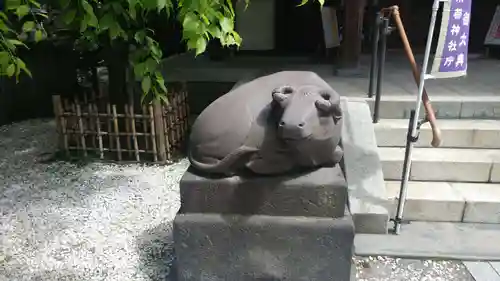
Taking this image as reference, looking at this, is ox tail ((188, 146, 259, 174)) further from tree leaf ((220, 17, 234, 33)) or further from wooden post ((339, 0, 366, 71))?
wooden post ((339, 0, 366, 71))

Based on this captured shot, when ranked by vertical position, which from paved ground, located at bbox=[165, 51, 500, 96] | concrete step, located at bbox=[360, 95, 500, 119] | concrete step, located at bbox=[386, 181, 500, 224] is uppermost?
paved ground, located at bbox=[165, 51, 500, 96]

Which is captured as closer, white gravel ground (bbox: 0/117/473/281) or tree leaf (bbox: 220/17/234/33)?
tree leaf (bbox: 220/17/234/33)

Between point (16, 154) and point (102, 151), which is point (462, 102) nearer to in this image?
point (102, 151)

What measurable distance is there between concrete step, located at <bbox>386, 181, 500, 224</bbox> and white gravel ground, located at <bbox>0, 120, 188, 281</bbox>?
188 cm

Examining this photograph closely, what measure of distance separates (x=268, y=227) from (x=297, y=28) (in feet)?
19.8

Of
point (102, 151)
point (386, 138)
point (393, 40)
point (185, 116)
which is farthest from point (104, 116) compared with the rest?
point (393, 40)

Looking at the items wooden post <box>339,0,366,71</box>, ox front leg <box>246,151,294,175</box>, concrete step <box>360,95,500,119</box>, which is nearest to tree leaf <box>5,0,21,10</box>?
ox front leg <box>246,151,294,175</box>

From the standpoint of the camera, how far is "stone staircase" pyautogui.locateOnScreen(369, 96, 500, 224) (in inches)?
134

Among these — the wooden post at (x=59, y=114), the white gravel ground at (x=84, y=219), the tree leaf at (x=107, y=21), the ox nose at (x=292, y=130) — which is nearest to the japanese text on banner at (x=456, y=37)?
the ox nose at (x=292, y=130)

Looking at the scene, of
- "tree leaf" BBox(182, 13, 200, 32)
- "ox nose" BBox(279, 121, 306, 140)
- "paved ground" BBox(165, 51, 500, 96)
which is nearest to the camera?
"ox nose" BBox(279, 121, 306, 140)

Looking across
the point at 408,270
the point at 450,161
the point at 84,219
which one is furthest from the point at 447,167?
the point at 84,219

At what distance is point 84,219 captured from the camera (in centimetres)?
343

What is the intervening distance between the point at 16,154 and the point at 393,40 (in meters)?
6.34

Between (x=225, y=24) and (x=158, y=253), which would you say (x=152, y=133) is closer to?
(x=158, y=253)
